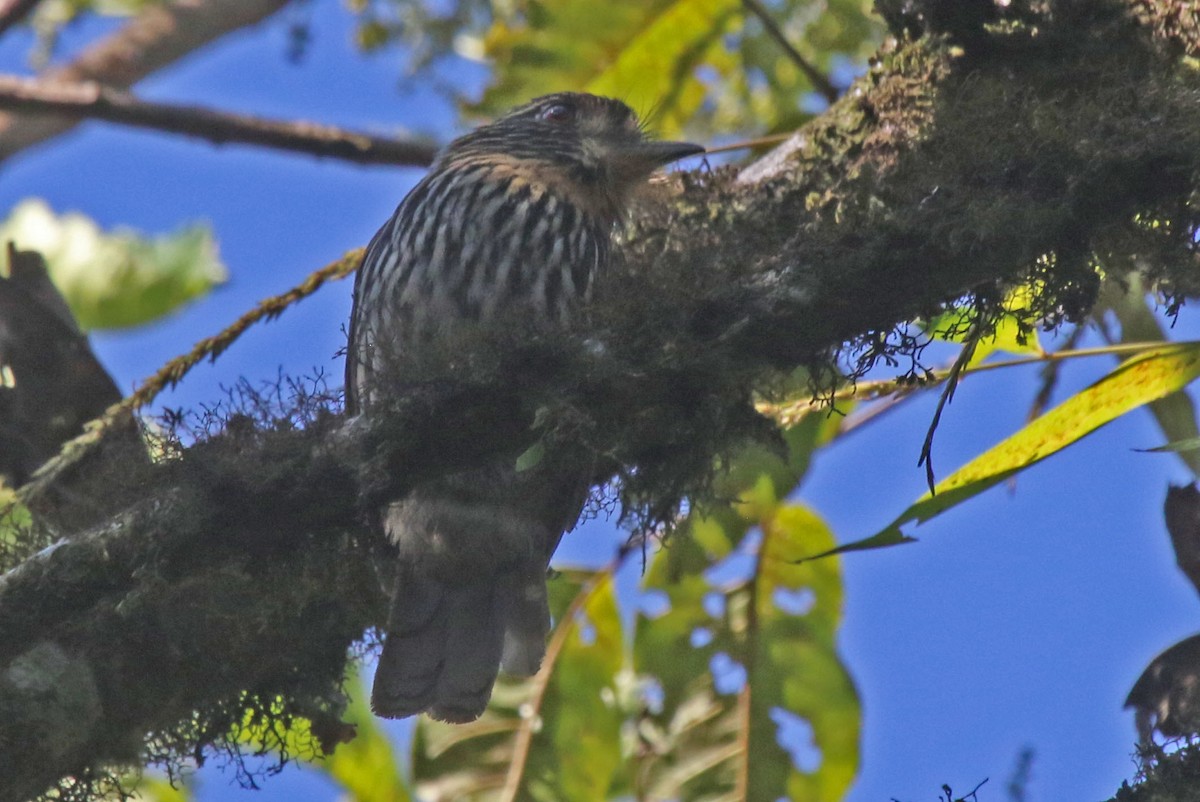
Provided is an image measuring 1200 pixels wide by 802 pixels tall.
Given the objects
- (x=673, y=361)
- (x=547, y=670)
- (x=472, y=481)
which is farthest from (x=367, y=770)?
(x=673, y=361)

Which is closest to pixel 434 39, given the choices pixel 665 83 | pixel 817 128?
pixel 665 83

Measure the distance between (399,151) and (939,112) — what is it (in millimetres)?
2542

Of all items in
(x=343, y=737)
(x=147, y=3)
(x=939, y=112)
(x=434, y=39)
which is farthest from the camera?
(x=147, y=3)

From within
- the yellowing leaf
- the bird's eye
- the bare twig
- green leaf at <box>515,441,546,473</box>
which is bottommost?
green leaf at <box>515,441,546,473</box>

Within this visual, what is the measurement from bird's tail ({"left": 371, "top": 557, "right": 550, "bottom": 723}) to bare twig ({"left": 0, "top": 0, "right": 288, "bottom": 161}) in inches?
146

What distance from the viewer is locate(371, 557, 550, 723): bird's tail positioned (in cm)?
318

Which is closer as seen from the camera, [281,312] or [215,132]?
[281,312]

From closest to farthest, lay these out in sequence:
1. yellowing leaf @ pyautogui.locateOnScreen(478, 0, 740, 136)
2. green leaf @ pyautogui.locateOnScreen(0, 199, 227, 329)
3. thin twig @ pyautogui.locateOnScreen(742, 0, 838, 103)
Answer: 1. thin twig @ pyautogui.locateOnScreen(742, 0, 838, 103)
2. yellowing leaf @ pyautogui.locateOnScreen(478, 0, 740, 136)
3. green leaf @ pyautogui.locateOnScreen(0, 199, 227, 329)

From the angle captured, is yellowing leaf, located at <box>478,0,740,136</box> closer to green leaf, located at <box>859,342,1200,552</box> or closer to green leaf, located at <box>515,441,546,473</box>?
green leaf, located at <box>859,342,1200,552</box>

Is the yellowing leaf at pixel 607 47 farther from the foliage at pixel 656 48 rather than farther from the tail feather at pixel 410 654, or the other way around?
the tail feather at pixel 410 654

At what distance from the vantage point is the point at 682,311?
2.47 metres

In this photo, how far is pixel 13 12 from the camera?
4.57 metres

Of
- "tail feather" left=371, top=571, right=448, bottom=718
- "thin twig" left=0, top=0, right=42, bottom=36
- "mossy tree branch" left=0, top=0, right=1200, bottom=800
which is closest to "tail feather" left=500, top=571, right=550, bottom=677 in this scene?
"tail feather" left=371, top=571, right=448, bottom=718

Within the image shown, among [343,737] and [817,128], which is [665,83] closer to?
[817,128]
